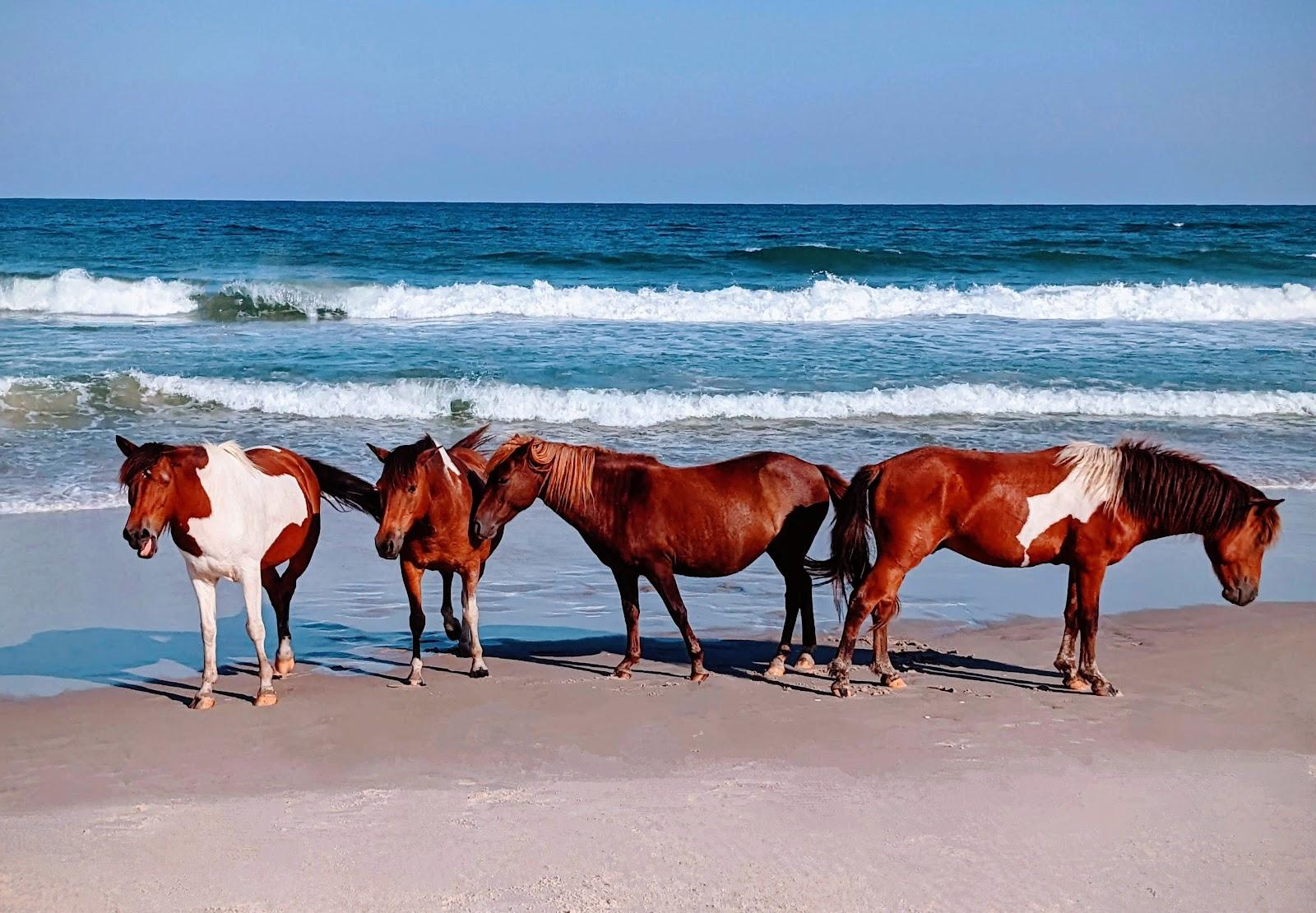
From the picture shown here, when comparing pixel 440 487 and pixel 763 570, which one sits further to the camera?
pixel 763 570

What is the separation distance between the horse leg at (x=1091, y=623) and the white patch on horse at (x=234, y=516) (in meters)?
3.75

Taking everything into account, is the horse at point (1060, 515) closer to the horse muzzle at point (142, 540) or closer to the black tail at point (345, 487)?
the black tail at point (345, 487)

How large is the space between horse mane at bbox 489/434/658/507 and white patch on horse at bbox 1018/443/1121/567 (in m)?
1.85

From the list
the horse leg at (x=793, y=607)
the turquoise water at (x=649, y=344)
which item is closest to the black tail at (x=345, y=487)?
the horse leg at (x=793, y=607)

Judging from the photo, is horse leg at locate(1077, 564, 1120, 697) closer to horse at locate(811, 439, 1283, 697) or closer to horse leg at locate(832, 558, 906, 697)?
horse at locate(811, 439, 1283, 697)

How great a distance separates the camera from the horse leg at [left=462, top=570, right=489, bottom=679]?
6203mm

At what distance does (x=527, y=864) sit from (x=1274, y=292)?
27.1 metres

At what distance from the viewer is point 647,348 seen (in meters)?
19.4

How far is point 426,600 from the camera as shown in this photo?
25.3 feet

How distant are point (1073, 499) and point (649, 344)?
46.9 feet

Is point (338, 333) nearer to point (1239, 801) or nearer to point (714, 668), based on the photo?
point (714, 668)

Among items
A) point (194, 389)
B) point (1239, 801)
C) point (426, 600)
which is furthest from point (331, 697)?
point (194, 389)

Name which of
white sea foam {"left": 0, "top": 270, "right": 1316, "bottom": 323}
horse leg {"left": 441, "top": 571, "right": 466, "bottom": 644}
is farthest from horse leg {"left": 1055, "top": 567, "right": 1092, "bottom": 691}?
white sea foam {"left": 0, "top": 270, "right": 1316, "bottom": 323}

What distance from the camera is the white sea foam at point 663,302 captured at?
24734mm
